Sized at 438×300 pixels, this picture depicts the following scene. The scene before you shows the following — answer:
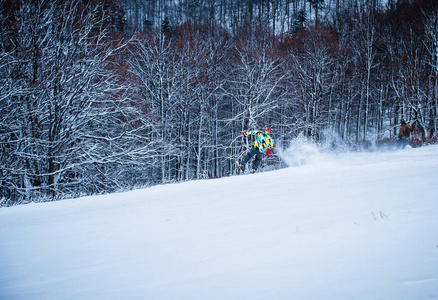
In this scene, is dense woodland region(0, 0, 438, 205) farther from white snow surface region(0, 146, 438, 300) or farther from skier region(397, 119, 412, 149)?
white snow surface region(0, 146, 438, 300)

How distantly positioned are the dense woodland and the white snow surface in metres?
5.91

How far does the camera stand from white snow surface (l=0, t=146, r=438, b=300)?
Answer: 4.98 feet

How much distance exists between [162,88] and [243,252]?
18.0 metres

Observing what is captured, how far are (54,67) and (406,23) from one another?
115ft

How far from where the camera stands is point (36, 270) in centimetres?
210

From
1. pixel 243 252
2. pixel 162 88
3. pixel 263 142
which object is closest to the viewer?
pixel 243 252

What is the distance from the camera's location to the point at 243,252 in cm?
207

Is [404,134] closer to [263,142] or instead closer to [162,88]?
[263,142]

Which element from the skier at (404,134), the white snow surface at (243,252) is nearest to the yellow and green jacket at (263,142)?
the white snow surface at (243,252)

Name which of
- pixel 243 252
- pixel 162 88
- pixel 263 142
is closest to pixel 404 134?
pixel 263 142

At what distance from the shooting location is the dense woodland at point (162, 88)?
1053 centimetres

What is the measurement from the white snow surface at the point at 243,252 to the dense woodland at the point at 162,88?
19.4 feet

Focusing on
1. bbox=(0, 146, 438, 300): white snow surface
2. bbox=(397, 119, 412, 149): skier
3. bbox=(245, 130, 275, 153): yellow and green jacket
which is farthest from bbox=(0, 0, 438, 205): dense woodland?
bbox=(0, 146, 438, 300): white snow surface

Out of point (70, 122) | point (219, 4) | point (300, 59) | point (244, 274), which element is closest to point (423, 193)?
point (244, 274)
